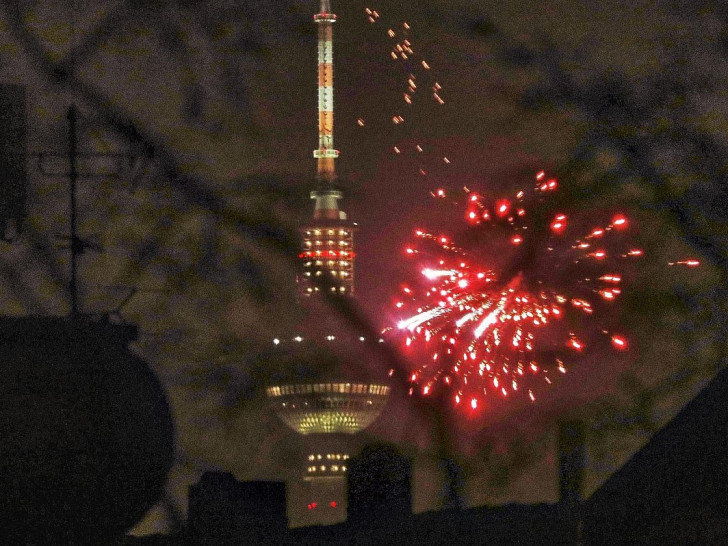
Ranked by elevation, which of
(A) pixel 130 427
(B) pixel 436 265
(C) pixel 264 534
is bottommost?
(C) pixel 264 534

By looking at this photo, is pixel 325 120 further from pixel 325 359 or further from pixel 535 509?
pixel 535 509

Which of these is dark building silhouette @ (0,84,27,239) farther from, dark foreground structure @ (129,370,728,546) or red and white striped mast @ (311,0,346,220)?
red and white striped mast @ (311,0,346,220)

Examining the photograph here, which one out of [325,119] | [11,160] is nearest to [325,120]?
[325,119]

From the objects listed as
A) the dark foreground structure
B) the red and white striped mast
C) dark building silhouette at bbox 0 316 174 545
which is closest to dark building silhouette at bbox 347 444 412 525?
the dark foreground structure

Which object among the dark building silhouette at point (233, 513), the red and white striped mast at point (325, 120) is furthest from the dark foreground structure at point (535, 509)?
the red and white striped mast at point (325, 120)

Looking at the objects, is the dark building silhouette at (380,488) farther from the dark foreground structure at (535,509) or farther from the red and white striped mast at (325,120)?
the red and white striped mast at (325,120)

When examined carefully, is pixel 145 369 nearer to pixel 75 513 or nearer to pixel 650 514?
pixel 75 513

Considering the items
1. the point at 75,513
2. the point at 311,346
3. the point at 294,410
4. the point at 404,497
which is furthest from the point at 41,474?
the point at 294,410

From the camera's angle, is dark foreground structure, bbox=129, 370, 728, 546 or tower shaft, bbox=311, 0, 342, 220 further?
tower shaft, bbox=311, 0, 342, 220
